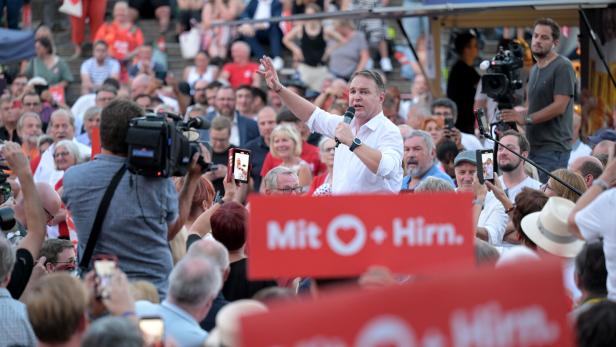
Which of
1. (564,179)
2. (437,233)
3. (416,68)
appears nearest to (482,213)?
(564,179)

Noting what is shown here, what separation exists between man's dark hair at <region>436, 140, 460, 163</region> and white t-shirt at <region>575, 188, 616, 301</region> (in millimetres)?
5348

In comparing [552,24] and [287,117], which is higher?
[552,24]

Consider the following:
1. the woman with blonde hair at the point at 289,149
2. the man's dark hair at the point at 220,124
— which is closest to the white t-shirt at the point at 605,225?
the woman with blonde hair at the point at 289,149

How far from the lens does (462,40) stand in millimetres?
15266

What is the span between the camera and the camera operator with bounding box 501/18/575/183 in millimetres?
11227

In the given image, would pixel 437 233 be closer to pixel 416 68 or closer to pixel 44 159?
pixel 44 159

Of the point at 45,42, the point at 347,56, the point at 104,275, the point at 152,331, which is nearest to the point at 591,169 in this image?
the point at 104,275

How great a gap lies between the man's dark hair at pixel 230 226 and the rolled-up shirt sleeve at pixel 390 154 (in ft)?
2.81

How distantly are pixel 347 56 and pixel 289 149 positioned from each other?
761cm

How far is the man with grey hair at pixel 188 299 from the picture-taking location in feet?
19.1

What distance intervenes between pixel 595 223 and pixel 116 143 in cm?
239

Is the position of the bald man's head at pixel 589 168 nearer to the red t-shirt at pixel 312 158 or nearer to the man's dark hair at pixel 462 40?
the red t-shirt at pixel 312 158

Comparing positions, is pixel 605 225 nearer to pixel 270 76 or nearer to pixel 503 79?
pixel 270 76

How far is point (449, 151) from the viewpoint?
11.8 meters
